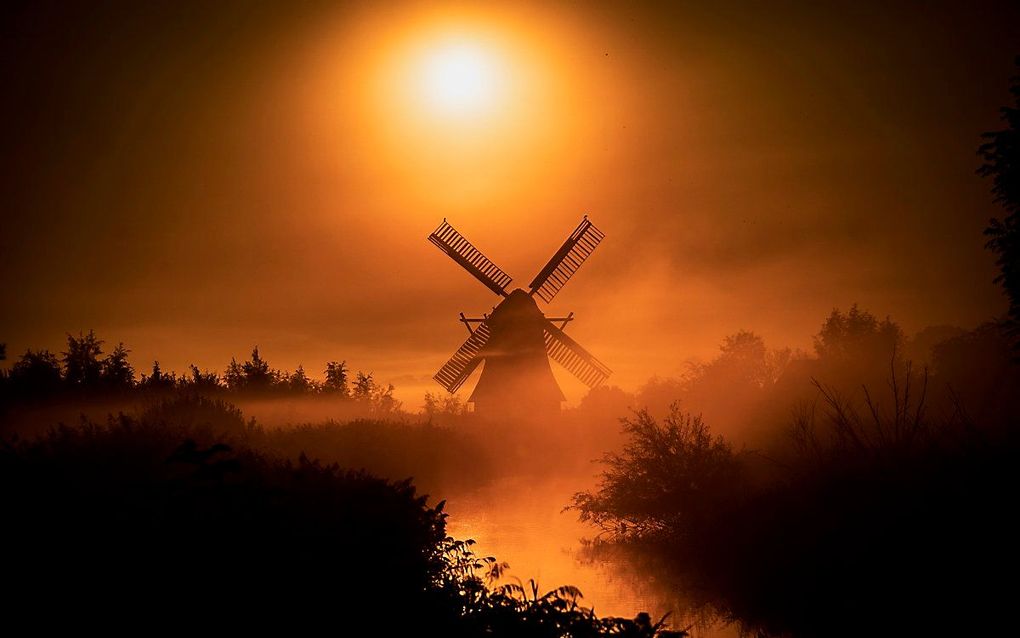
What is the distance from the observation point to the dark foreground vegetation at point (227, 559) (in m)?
7.22

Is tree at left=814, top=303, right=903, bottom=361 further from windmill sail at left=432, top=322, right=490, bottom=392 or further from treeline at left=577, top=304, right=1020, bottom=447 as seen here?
windmill sail at left=432, top=322, right=490, bottom=392

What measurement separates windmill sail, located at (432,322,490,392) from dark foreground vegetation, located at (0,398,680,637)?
106 feet

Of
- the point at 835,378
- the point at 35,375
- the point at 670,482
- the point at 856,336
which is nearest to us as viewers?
the point at 670,482

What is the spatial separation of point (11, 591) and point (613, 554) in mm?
16613

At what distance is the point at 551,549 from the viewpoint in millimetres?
21266

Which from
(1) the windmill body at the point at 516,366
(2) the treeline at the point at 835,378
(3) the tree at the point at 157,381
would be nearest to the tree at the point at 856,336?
(2) the treeline at the point at 835,378

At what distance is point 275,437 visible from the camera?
29844 millimetres

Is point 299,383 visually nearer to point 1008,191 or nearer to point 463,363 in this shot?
point 463,363

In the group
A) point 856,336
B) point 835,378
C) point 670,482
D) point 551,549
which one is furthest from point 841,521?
point 856,336

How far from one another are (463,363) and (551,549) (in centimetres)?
2465

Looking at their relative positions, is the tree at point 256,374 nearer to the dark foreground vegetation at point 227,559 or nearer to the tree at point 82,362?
the tree at point 82,362

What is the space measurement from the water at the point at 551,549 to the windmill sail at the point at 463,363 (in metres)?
11.5

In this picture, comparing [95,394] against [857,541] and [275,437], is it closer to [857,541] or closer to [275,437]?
[275,437]

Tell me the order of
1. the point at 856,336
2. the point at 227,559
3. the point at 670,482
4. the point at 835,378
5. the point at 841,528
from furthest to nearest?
the point at 856,336 → the point at 835,378 → the point at 670,482 → the point at 841,528 → the point at 227,559
